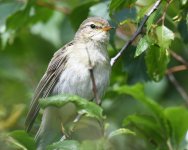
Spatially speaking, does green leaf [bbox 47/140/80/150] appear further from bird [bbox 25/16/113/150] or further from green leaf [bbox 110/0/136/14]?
bird [bbox 25/16/113/150]

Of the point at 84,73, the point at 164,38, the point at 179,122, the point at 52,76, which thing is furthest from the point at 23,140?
the point at 52,76

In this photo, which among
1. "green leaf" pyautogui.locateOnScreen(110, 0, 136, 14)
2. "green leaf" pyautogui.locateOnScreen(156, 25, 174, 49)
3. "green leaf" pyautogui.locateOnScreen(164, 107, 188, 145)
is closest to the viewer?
"green leaf" pyautogui.locateOnScreen(156, 25, 174, 49)

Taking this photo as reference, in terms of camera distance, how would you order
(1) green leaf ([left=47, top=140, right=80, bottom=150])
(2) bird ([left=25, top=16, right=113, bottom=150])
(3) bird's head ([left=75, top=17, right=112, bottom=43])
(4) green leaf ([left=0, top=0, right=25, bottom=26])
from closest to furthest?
(1) green leaf ([left=47, top=140, right=80, bottom=150]) < (2) bird ([left=25, top=16, right=113, bottom=150]) < (3) bird's head ([left=75, top=17, right=112, bottom=43]) < (4) green leaf ([left=0, top=0, right=25, bottom=26])

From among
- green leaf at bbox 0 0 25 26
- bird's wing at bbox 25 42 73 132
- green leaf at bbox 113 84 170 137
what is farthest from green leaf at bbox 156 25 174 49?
green leaf at bbox 0 0 25 26

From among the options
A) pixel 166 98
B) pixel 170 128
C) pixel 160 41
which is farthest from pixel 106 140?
pixel 166 98

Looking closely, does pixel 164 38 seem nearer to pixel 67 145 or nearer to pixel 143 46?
pixel 143 46

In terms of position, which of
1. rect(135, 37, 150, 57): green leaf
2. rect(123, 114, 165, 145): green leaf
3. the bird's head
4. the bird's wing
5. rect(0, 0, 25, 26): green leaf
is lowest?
rect(123, 114, 165, 145): green leaf

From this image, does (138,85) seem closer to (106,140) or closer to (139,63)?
(139,63)
